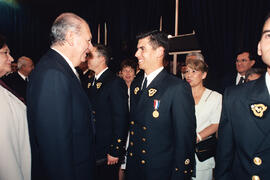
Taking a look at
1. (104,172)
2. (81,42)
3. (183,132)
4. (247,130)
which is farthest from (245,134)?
(104,172)

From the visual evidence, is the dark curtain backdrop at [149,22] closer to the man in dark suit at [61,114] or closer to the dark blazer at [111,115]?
the dark blazer at [111,115]

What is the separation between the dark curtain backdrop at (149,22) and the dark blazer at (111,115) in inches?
81.8

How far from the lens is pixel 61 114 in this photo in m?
1.13

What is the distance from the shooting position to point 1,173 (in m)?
1.40

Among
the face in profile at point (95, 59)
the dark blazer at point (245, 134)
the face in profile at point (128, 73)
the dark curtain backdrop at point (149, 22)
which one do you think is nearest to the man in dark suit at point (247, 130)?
the dark blazer at point (245, 134)

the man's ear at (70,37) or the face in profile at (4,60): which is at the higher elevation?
the man's ear at (70,37)

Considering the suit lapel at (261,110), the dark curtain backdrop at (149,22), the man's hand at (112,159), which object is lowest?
the man's hand at (112,159)

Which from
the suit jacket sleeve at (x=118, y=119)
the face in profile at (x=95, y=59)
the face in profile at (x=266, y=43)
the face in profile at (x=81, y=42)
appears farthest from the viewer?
the face in profile at (x=95, y=59)

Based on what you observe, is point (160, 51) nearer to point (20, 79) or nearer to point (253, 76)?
point (253, 76)

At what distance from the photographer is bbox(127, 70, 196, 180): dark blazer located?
1.57 metres

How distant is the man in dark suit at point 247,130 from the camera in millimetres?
1115

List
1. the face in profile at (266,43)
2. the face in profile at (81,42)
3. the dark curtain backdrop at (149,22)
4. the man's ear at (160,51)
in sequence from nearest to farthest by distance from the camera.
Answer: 1. the face in profile at (266,43)
2. the face in profile at (81,42)
3. the man's ear at (160,51)
4. the dark curtain backdrop at (149,22)

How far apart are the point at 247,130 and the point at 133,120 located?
3.44 ft

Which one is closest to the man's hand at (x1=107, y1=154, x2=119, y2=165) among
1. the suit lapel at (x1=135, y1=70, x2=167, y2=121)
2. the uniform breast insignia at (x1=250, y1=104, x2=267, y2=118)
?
the suit lapel at (x1=135, y1=70, x2=167, y2=121)
